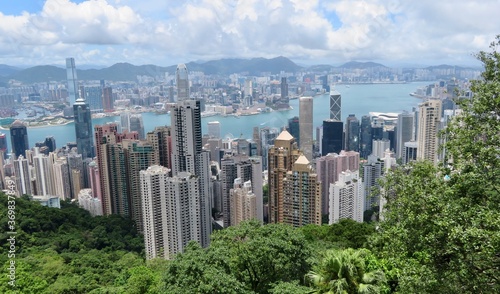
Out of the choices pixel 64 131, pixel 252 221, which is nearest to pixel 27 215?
pixel 252 221

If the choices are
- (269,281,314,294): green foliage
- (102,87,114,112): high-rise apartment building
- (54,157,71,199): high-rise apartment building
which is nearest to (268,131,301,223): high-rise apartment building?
(269,281,314,294): green foliage

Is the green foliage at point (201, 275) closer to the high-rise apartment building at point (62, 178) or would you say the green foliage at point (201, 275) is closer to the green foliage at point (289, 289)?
the green foliage at point (289, 289)

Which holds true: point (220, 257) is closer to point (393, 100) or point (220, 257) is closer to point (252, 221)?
point (252, 221)

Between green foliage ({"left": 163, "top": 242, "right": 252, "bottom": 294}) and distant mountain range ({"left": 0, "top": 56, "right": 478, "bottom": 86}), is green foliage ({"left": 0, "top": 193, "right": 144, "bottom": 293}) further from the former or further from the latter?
distant mountain range ({"left": 0, "top": 56, "right": 478, "bottom": 86})

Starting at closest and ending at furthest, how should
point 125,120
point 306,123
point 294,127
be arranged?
point 306,123
point 294,127
point 125,120

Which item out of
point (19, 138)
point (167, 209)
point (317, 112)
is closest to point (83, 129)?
point (19, 138)

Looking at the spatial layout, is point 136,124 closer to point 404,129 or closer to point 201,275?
point 404,129

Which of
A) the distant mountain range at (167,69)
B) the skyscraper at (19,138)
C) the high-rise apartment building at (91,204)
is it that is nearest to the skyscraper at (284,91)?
the distant mountain range at (167,69)

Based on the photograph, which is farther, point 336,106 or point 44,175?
point 336,106
